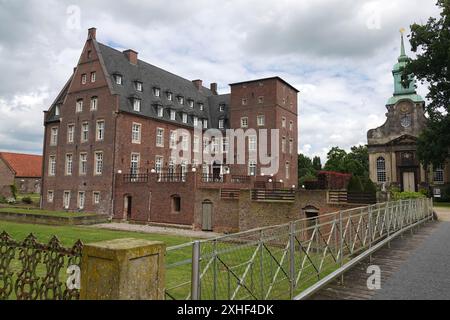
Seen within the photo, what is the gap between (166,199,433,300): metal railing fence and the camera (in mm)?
4574

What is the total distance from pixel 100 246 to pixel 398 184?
4971 cm

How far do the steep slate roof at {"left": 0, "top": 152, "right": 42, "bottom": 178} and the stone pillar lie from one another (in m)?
62.7

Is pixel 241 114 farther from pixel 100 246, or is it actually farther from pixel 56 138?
pixel 100 246

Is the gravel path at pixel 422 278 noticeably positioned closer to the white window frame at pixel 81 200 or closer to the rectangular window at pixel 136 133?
the rectangular window at pixel 136 133

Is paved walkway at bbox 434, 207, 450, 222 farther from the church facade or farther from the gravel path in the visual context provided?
the church facade

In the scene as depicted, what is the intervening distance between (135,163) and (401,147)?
116 ft

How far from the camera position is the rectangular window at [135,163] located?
31891mm

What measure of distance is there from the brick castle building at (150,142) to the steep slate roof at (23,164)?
27.1m

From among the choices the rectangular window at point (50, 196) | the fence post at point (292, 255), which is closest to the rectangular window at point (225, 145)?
the rectangular window at point (50, 196)

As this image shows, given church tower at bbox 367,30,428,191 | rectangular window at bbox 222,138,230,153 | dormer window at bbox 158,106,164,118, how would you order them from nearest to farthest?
dormer window at bbox 158,106,164,118, rectangular window at bbox 222,138,230,153, church tower at bbox 367,30,428,191

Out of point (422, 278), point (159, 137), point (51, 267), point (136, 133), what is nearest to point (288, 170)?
point (159, 137)

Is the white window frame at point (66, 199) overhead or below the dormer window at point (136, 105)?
below

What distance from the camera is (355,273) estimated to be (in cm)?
827

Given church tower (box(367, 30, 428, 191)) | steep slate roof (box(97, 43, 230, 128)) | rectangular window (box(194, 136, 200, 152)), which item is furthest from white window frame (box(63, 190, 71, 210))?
church tower (box(367, 30, 428, 191))
